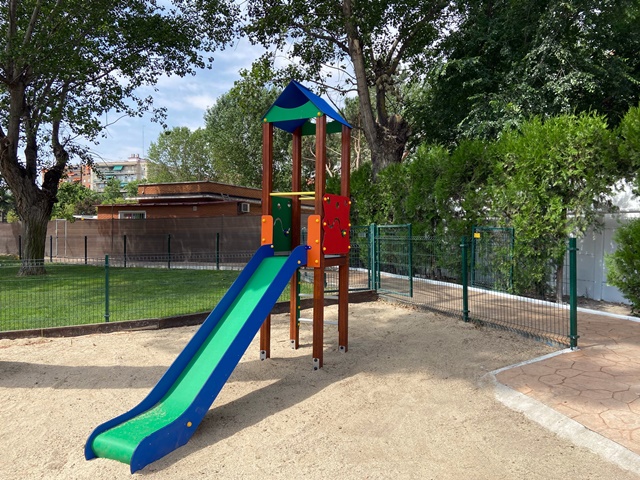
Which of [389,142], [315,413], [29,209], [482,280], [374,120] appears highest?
[374,120]

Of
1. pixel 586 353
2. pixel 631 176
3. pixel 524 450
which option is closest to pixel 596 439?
pixel 524 450

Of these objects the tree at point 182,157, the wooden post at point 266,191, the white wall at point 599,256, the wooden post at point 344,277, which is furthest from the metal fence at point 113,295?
the tree at point 182,157

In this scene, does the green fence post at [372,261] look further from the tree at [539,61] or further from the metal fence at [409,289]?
the tree at [539,61]

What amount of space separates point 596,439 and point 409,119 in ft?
53.4

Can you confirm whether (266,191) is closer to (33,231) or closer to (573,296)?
(573,296)

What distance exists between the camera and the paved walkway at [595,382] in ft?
12.5

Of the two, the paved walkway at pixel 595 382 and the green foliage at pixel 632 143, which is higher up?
the green foliage at pixel 632 143

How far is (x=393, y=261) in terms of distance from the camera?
11562 millimetres

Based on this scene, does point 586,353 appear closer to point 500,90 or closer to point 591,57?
point 500,90

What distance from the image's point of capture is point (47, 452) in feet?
12.1

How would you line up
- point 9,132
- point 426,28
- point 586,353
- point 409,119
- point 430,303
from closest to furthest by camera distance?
point 586,353 → point 430,303 → point 9,132 → point 426,28 → point 409,119

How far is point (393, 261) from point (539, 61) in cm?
775

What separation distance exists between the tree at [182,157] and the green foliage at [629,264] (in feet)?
149

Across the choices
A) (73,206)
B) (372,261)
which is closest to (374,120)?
(372,261)
